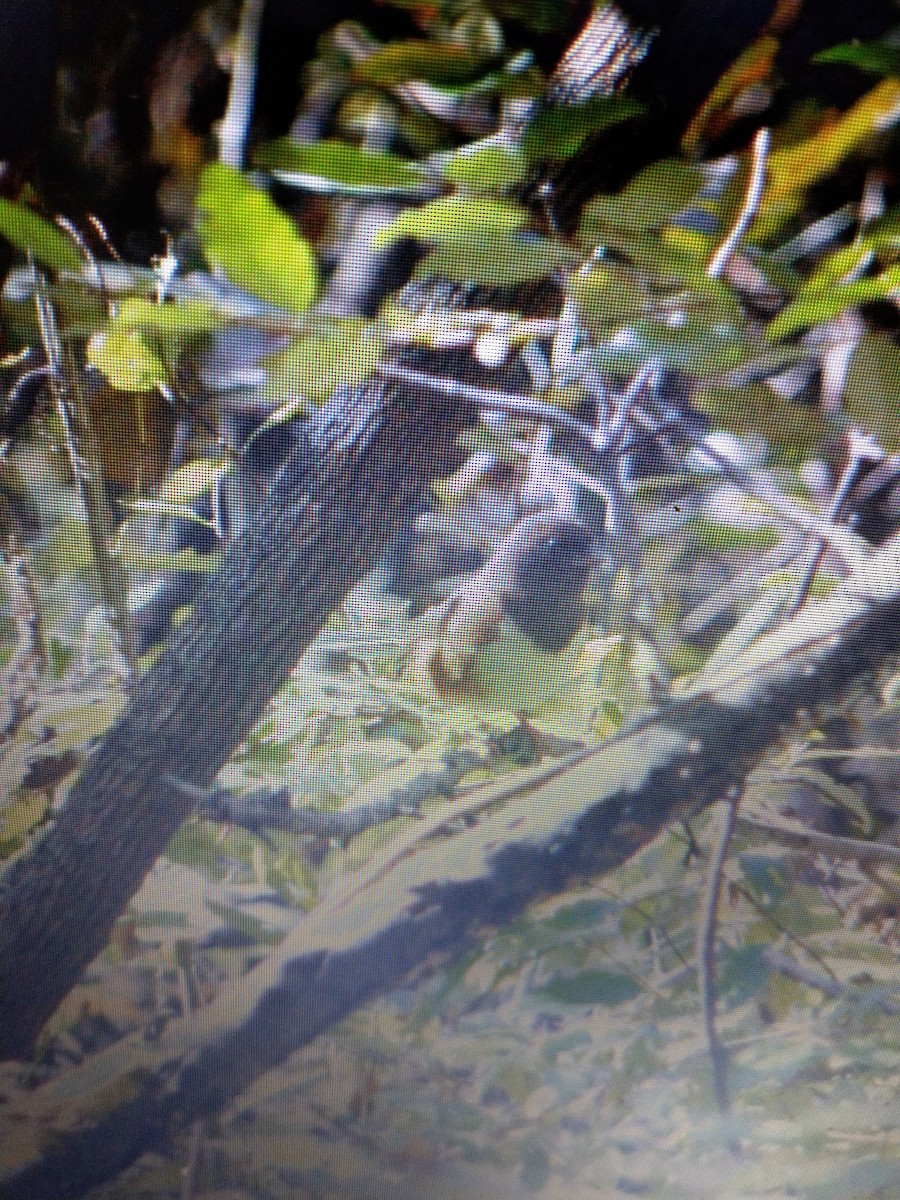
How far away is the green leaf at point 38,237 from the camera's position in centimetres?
72

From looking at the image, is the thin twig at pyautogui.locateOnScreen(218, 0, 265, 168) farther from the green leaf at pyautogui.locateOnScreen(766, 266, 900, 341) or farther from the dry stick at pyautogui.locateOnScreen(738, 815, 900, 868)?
the dry stick at pyautogui.locateOnScreen(738, 815, 900, 868)

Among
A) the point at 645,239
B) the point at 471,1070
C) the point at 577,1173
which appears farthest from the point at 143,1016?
the point at 645,239

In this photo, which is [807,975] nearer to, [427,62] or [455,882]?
[455,882]

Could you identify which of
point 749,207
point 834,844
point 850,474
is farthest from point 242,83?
point 834,844

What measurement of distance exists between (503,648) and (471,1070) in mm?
331

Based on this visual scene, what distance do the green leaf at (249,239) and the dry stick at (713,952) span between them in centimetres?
48

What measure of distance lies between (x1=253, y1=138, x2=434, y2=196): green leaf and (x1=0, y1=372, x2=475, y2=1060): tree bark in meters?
0.13

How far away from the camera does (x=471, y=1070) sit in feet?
2.65

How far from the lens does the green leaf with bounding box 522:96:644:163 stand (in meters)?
0.69

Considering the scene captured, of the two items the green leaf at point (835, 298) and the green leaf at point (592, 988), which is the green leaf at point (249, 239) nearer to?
the green leaf at point (835, 298)

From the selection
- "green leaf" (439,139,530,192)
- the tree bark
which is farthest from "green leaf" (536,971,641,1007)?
"green leaf" (439,139,530,192)

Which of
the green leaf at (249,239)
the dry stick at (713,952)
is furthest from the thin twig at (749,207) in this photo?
the dry stick at (713,952)

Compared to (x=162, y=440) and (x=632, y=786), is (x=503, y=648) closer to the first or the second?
(x=632, y=786)

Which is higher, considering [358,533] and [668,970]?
[358,533]
